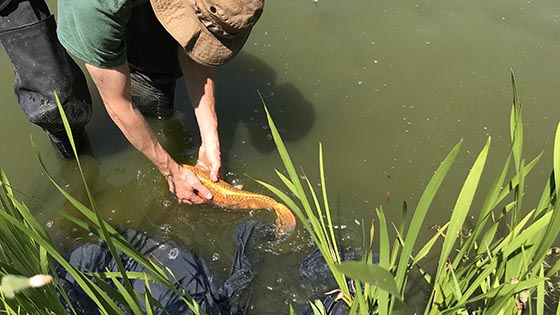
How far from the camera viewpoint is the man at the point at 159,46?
1.81 m

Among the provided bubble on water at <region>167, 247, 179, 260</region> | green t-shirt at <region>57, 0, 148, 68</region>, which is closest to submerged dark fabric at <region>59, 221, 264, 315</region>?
bubble on water at <region>167, 247, 179, 260</region>

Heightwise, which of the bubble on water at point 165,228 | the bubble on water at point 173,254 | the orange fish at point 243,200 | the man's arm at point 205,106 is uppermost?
the man's arm at point 205,106

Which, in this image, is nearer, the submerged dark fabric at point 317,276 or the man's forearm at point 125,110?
the man's forearm at point 125,110

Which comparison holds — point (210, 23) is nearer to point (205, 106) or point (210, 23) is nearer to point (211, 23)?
point (211, 23)

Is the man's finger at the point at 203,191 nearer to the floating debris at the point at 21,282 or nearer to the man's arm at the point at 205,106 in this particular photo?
the man's arm at the point at 205,106

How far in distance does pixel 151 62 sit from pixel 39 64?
1.80 ft

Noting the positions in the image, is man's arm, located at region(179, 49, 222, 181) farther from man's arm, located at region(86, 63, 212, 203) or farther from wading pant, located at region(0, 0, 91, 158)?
wading pant, located at region(0, 0, 91, 158)

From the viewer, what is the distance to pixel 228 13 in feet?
5.68

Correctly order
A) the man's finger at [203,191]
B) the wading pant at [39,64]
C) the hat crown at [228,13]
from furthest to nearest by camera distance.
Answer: the man's finger at [203,191]
the wading pant at [39,64]
the hat crown at [228,13]

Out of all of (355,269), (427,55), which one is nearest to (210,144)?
(427,55)

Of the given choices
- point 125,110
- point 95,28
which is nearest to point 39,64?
point 125,110

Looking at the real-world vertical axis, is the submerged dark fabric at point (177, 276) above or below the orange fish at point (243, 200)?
below

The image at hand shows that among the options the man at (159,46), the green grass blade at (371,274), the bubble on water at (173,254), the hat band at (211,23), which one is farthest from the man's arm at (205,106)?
the green grass blade at (371,274)

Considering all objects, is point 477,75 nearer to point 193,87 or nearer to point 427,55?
point 427,55
